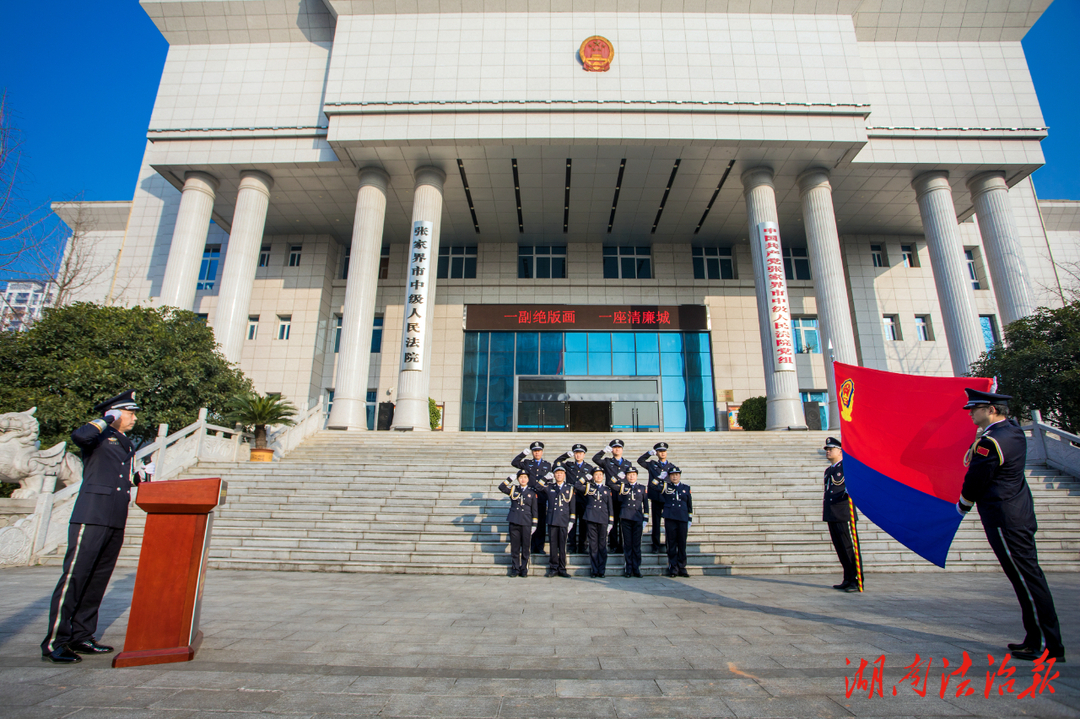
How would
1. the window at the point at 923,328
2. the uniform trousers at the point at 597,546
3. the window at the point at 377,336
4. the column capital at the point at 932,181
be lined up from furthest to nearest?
1. the window at the point at 377,336
2. the window at the point at 923,328
3. the column capital at the point at 932,181
4. the uniform trousers at the point at 597,546

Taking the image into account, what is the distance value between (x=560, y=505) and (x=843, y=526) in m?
3.88

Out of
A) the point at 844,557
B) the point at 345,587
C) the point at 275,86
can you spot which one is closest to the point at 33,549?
the point at 345,587

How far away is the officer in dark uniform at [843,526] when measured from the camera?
21.0 ft

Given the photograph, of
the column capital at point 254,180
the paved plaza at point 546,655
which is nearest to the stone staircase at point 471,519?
the paved plaza at point 546,655

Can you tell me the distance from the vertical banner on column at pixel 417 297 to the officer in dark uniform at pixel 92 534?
14.1m

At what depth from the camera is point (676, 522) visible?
7.78 metres

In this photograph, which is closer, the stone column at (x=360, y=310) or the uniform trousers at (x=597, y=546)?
the uniform trousers at (x=597, y=546)

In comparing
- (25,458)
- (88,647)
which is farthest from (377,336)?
(88,647)

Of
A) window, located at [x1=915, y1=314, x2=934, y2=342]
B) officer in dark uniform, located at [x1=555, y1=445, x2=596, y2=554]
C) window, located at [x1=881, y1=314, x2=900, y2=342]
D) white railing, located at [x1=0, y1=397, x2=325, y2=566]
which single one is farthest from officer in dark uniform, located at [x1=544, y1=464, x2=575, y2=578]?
window, located at [x1=915, y1=314, x2=934, y2=342]

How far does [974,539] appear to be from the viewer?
8.79 meters

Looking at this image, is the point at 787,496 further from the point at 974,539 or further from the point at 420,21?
the point at 420,21

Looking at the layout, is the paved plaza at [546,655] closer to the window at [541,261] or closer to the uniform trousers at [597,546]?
the uniform trousers at [597,546]

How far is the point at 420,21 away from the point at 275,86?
6980mm

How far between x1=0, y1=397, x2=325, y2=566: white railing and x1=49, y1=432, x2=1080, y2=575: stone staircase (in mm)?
627
